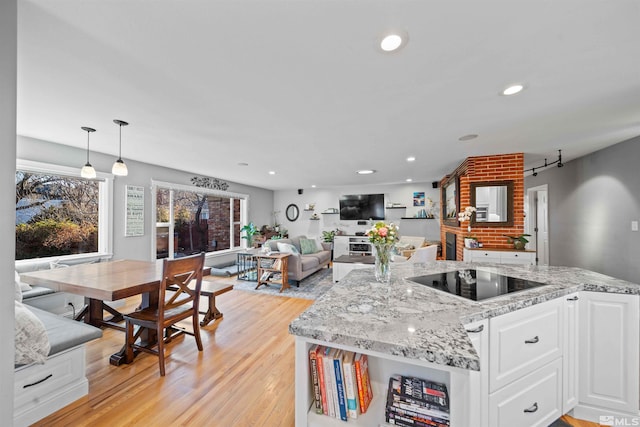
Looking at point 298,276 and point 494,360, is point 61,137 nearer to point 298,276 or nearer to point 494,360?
point 298,276

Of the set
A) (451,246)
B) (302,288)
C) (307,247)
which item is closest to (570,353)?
(302,288)

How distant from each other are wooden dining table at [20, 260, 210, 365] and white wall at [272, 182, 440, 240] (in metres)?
5.30

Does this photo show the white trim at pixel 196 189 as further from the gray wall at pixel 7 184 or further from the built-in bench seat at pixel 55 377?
the gray wall at pixel 7 184

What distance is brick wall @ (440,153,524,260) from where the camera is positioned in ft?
11.9

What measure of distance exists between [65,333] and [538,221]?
317 inches

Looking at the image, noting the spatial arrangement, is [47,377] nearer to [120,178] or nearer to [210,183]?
[120,178]

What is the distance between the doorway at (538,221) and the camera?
5344 millimetres


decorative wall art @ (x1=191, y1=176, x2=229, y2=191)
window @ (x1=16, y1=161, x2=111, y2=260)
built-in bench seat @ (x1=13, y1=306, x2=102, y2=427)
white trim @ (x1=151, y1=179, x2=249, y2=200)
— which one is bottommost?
built-in bench seat @ (x1=13, y1=306, x2=102, y2=427)

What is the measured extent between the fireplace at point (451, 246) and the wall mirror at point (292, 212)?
176 inches

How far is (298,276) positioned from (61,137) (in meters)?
3.82

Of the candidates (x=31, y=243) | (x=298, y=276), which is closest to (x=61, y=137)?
(x=31, y=243)

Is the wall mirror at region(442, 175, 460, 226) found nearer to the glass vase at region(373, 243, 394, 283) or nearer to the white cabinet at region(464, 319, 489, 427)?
the glass vase at region(373, 243, 394, 283)

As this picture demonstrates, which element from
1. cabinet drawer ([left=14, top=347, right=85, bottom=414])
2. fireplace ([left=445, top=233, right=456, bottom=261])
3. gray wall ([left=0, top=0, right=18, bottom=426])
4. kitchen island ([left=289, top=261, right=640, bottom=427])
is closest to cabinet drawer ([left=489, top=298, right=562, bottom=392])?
kitchen island ([left=289, top=261, right=640, bottom=427])

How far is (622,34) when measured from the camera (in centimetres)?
129
